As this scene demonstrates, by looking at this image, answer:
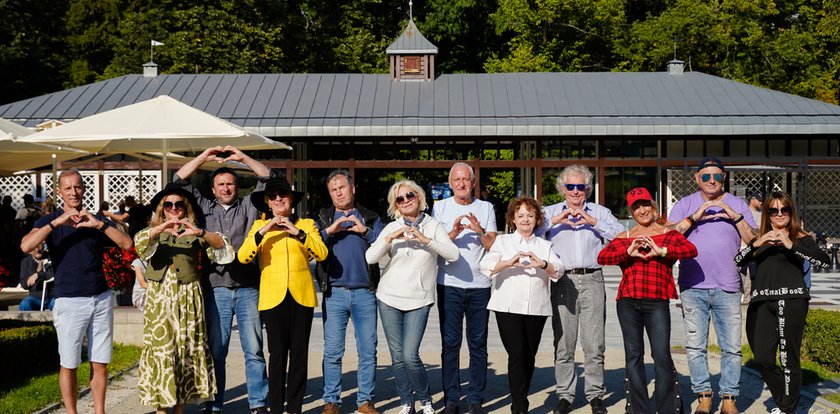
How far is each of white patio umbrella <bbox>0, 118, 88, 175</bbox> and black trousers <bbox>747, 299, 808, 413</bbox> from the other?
7104 millimetres

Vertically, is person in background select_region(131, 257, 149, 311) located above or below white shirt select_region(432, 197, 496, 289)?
below

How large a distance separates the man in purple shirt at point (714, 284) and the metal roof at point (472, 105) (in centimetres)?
1505

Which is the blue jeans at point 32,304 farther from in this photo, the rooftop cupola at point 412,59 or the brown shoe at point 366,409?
the rooftop cupola at point 412,59

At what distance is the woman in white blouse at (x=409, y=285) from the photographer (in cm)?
609

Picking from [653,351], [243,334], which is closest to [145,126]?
[243,334]

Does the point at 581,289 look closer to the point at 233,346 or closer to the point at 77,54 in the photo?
the point at 233,346

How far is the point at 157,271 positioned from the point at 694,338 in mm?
3698

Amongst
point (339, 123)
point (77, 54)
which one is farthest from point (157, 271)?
point (77, 54)

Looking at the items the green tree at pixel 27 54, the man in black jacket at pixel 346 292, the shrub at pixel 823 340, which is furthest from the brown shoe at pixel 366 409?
the green tree at pixel 27 54

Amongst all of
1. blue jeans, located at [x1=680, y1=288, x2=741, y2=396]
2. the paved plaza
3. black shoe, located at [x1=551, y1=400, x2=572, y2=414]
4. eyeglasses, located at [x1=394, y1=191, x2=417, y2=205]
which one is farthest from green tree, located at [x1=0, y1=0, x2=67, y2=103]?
blue jeans, located at [x1=680, y1=288, x2=741, y2=396]

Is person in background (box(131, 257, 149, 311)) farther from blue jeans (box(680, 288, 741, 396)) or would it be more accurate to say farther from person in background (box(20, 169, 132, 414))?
blue jeans (box(680, 288, 741, 396))

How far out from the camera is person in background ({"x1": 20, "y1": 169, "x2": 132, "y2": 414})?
223 inches

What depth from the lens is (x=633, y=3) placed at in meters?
37.1

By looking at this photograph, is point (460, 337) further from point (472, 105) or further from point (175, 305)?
point (472, 105)
